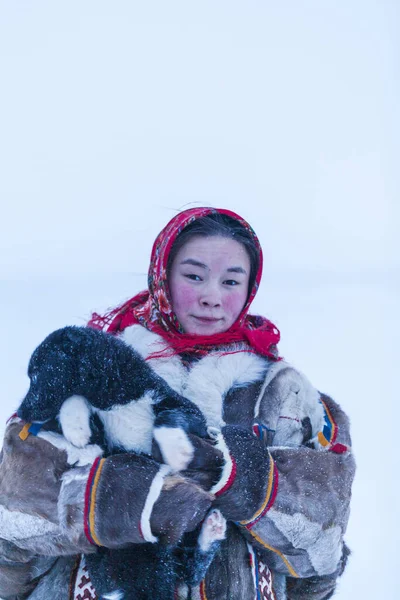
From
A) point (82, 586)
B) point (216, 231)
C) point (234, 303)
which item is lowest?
point (82, 586)

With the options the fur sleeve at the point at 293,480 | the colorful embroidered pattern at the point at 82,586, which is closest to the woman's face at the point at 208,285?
the fur sleeve at the point at 293,480

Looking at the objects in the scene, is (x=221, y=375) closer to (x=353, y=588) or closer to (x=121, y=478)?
(x=121, y=478)

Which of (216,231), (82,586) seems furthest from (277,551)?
(216,231)

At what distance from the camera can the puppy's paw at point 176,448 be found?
1018mm

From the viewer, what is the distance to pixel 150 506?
0.99 m

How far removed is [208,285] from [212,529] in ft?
1.61

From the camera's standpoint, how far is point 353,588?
211 cm

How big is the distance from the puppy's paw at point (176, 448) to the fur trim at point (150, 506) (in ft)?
0.10

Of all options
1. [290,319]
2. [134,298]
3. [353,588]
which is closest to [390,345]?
[290,319]

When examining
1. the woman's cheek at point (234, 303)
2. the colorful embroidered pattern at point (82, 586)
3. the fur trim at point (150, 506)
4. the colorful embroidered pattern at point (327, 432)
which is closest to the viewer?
the fur trim at point (150, 506)

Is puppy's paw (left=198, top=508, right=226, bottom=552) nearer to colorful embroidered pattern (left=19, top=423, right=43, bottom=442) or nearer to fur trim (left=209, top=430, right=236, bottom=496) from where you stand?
fur trim (left=209, top=430, right=236, bottom=496)

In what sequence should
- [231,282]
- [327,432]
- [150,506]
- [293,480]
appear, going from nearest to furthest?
[150,506] → [293,480] → [327,432] → [231,282]

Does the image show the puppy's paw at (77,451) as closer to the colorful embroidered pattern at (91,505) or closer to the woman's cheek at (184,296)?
the colorful embroidered pattern at (91,505)

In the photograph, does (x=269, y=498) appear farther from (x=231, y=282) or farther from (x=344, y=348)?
(x=344, y=348)
